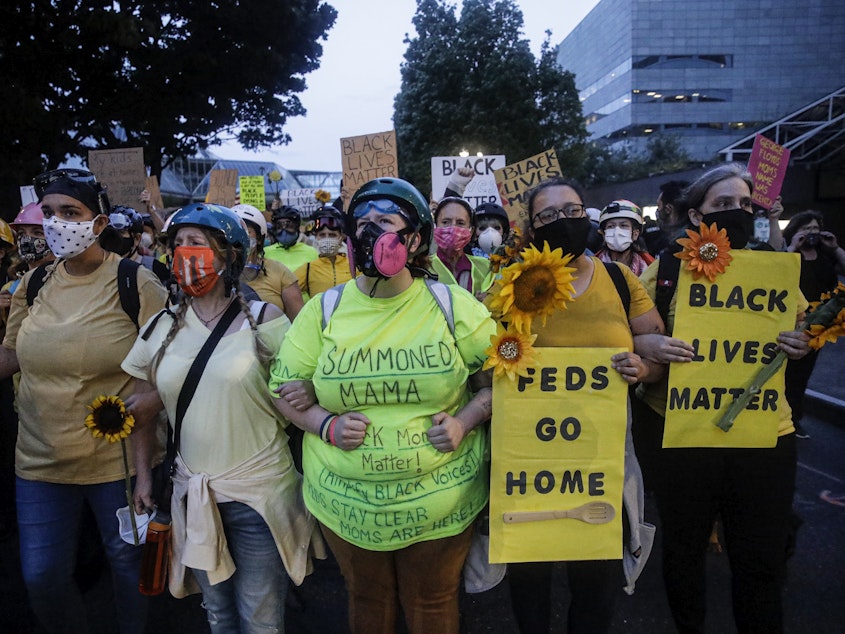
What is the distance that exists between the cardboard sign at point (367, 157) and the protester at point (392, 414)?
15.2 ft

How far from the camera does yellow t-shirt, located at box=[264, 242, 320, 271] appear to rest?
19.1 feet

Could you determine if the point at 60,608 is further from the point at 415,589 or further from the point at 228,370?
the point at 415,589

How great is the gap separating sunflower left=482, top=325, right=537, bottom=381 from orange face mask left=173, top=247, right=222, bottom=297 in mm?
1155

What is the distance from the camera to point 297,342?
6.87 feet

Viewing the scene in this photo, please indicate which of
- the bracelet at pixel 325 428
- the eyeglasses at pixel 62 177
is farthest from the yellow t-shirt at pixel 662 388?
the eyeglasses at pixel 62 177

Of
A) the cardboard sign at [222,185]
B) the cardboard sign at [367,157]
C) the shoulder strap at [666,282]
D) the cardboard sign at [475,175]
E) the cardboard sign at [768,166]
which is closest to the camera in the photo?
the shoulder strap at [666,282]

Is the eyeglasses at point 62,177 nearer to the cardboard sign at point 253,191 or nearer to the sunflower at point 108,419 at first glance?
the sunflower at point 108,419

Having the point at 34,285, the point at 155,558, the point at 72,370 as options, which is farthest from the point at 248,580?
the point at 34,285

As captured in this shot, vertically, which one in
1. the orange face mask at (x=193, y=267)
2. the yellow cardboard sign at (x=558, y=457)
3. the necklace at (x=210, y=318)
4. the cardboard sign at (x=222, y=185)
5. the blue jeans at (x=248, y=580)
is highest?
the cardboard sign at (x=222, y=185)

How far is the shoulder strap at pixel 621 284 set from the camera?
226 centimetres

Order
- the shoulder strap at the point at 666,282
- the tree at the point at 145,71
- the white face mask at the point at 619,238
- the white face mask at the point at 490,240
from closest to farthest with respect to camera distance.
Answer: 1. the shoulder strap at the point at 666,282
2. the white face mask at the point at 490,240
3. the white face mask at the point at 619,238
4. the tree at the point at 145,71

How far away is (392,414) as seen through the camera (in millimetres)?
1974

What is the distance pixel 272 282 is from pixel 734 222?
9.97 ft

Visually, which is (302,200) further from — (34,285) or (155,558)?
(155,558)
